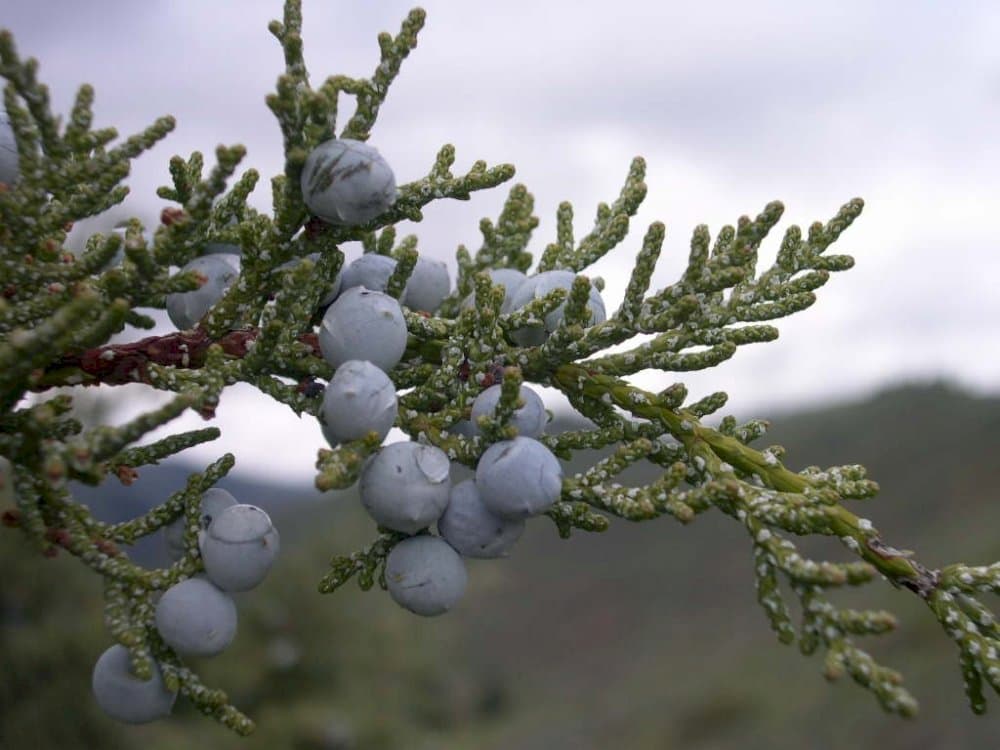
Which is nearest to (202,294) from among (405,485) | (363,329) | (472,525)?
(363,329)

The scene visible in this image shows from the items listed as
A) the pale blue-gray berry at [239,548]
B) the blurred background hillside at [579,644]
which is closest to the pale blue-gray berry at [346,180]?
the pale blue-gray berry at [239,548]

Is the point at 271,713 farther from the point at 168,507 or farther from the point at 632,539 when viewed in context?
the point at 632,539

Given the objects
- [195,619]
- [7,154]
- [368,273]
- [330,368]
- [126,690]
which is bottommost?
[126,690]

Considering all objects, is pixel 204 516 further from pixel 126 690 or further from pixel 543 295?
pixel 543 295

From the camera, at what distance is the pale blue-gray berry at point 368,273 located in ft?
6.84

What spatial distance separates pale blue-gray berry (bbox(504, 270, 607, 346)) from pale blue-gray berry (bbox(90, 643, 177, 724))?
3.70 feet

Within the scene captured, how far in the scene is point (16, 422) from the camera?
178 centimetres

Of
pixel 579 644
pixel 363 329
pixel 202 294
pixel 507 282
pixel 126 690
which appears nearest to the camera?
pixel 363 329

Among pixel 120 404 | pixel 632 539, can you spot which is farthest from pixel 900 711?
pixel 632 539

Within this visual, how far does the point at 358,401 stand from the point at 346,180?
43cm

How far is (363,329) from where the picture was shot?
5.84 ft

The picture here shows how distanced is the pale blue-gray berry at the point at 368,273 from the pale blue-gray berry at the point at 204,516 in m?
0.56

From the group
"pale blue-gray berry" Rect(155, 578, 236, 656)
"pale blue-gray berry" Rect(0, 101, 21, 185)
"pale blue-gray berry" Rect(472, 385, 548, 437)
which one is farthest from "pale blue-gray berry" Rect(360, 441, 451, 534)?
"pale blue-gray berry" Rect(0, 101, 21, 185)

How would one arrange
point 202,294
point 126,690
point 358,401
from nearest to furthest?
point 358,401, point 126,690, point 202,294
